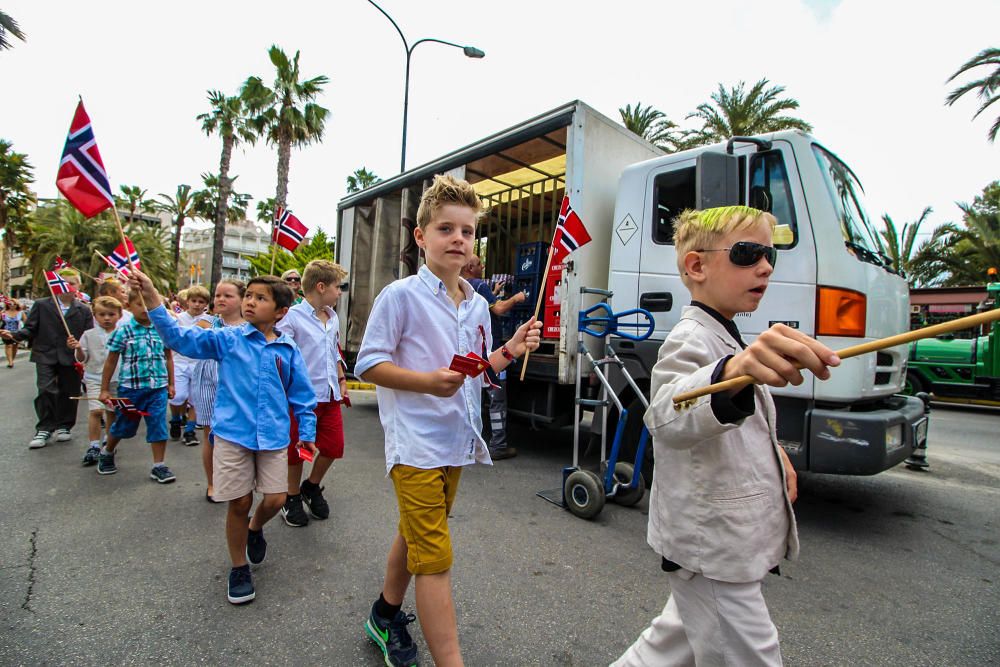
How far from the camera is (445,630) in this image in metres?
1.75

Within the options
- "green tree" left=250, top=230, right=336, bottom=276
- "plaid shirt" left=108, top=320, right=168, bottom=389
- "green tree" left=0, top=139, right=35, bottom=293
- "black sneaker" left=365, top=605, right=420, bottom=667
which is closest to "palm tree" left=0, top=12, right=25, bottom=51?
"green tree" left=250, top=230, right=336, bottom=276

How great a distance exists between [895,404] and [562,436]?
12.3ft

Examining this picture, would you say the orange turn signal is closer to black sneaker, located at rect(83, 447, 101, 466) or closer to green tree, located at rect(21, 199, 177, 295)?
black sneaker, located at rect(83, 447, 101, 466)

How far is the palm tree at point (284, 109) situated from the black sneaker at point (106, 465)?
2126cm

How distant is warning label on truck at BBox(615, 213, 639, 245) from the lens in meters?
4.55

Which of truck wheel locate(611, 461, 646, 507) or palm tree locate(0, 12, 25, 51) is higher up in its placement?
A: palm tree locate(0, 12, 25, 51)

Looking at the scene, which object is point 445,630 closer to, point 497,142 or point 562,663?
point 562,663

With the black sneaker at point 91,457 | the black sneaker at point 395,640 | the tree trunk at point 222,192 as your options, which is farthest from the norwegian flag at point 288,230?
the tree trunk at point 222,192

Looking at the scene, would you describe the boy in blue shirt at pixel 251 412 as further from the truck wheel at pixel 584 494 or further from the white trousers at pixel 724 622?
the white trousers at pixel 724 622

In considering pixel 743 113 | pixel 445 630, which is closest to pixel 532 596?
pixel 445 630

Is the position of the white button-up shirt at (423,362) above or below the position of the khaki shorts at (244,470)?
above

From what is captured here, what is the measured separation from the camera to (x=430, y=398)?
1.90 m

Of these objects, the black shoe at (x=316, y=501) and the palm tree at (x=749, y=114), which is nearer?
the black shoe at (x=316, y=501)

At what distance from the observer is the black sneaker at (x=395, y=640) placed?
2088 mm
